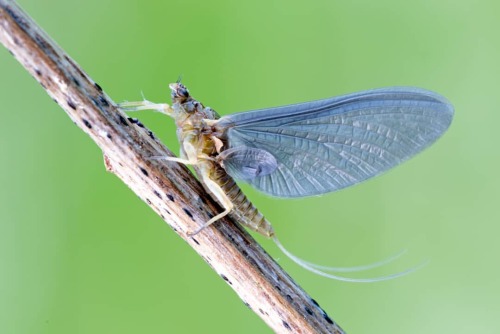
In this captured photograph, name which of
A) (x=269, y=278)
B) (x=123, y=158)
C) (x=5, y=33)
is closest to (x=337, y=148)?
(x=269, y=278)

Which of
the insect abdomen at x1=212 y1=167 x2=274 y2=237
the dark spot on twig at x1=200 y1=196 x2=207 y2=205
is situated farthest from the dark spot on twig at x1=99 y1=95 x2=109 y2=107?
the insect abdomen at x1=212 y1=167 x2=274 y2=237

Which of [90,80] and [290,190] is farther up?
[90,80]

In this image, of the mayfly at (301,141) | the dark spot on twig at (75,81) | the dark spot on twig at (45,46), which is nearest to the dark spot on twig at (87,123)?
the dark spot on twig at (75,81)

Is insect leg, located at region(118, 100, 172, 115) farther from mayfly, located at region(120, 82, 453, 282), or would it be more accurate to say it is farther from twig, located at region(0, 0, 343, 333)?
twig, located at region(0, 0, 343, 333)

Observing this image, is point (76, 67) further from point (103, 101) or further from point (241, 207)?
point (241, 207)

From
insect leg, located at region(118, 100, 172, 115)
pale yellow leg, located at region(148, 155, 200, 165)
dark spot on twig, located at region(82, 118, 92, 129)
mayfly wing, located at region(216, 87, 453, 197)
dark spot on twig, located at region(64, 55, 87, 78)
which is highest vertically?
insect leg, located at region(118, 100, 172, 115)

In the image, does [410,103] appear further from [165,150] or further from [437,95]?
[165,150]

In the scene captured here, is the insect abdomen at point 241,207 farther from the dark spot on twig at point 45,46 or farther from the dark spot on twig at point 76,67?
the dark spot on twig at point 45,46
